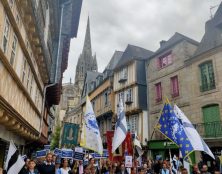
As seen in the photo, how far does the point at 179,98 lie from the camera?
817 inches

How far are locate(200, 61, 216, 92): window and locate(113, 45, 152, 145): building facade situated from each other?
702 centimetres

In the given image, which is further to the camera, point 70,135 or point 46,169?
point 70,135

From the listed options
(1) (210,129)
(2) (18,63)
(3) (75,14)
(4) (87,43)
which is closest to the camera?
(2) (18,63)

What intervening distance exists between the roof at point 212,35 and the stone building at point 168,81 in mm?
1510

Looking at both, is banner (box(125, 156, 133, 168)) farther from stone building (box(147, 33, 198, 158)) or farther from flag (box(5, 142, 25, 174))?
stone building (box(147, 33, 198, 158))

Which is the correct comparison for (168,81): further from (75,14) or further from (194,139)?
(194,139)

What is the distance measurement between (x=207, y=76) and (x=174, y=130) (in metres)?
12.4

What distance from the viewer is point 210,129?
17.5m

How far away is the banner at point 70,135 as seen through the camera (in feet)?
48.8

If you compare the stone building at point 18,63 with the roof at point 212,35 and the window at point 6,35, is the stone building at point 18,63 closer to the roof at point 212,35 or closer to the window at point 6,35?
the window at point 6,35

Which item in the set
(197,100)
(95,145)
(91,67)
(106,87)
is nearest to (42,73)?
(95,145)

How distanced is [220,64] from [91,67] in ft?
264

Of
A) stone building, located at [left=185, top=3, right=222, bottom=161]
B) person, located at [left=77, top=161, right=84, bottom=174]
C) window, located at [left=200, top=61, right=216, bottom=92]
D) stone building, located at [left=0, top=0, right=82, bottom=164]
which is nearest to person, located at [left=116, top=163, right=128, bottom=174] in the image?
person, located at [left=77, top=161, right=84, bottom=174]

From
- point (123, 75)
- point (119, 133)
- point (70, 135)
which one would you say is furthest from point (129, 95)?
point (119, 133)
